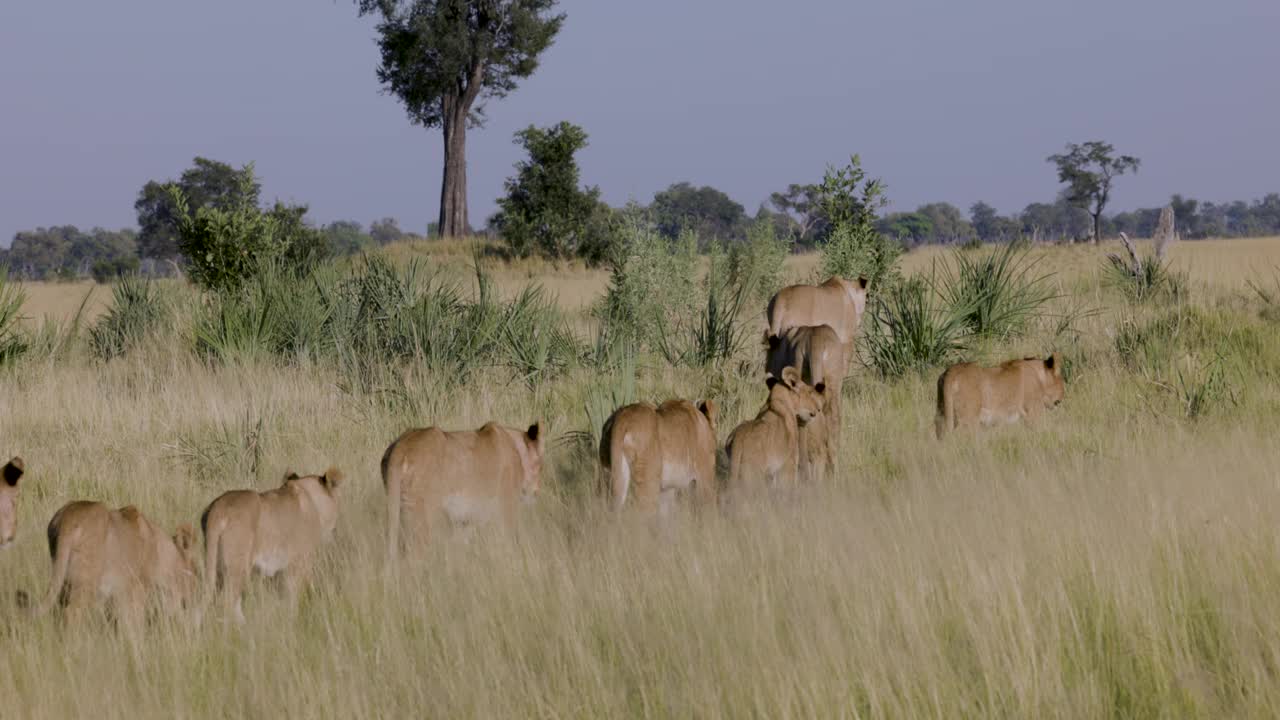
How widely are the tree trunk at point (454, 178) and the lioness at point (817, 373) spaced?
1526 inches

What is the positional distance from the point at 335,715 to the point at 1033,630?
1.94 meters

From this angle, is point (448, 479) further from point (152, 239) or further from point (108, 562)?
point (152, 239)

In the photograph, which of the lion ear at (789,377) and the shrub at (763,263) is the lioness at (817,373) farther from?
the shrub at (763,263)

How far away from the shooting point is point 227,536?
12.6ft

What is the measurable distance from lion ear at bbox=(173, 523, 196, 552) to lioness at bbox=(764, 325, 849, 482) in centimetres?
287

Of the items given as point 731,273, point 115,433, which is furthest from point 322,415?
point 731,273

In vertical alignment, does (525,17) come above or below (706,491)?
above

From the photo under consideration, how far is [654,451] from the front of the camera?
452cm

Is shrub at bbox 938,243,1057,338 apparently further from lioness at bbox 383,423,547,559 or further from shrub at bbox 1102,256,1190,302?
lioness at bbox 383,423,547,559

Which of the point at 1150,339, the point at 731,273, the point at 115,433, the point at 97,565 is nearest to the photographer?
the point at 97,565

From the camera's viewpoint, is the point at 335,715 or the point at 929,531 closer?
the point at 335,715

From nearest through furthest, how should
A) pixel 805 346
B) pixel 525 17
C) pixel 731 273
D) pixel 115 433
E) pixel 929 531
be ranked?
pixel 929 531, pixel 805 346, pixel 115 433, pixel 731 273, pixel 525 17

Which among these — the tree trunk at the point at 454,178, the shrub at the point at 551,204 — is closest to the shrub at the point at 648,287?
the shrub at the point at 551,204

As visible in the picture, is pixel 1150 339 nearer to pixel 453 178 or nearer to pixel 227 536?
pixel 227 536
